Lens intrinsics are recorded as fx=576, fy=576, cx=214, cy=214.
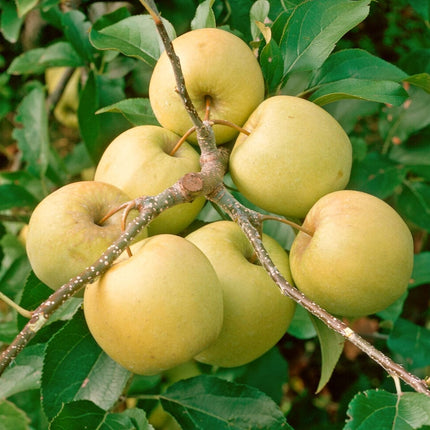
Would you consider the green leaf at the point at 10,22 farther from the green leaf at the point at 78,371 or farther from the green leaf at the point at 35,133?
the green leaf at the point at 78,371

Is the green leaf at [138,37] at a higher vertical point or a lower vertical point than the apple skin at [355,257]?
higher

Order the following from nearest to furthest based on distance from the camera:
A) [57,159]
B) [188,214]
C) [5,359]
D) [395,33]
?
[5,359] < [188,214] < [57,159] < [395,33]

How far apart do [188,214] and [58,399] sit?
374mm

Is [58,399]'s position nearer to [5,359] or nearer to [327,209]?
[5,359]

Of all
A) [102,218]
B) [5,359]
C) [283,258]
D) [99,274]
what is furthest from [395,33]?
[5,359]

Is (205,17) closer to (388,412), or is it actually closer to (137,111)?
(137,111)

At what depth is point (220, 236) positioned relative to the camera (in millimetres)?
931

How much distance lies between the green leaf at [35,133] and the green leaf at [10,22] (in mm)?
168

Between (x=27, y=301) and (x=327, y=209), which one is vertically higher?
(x=327, y=209)

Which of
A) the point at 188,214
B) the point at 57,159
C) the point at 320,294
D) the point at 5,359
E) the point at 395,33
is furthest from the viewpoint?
the point at 395,33

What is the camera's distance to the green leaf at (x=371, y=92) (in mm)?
967

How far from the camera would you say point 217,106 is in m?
1.00

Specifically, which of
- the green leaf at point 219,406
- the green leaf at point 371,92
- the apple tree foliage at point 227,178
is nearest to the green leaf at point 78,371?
the apple tree foliage at point 227,178

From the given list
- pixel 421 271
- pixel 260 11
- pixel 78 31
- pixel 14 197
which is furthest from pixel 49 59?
pixel 421 271
